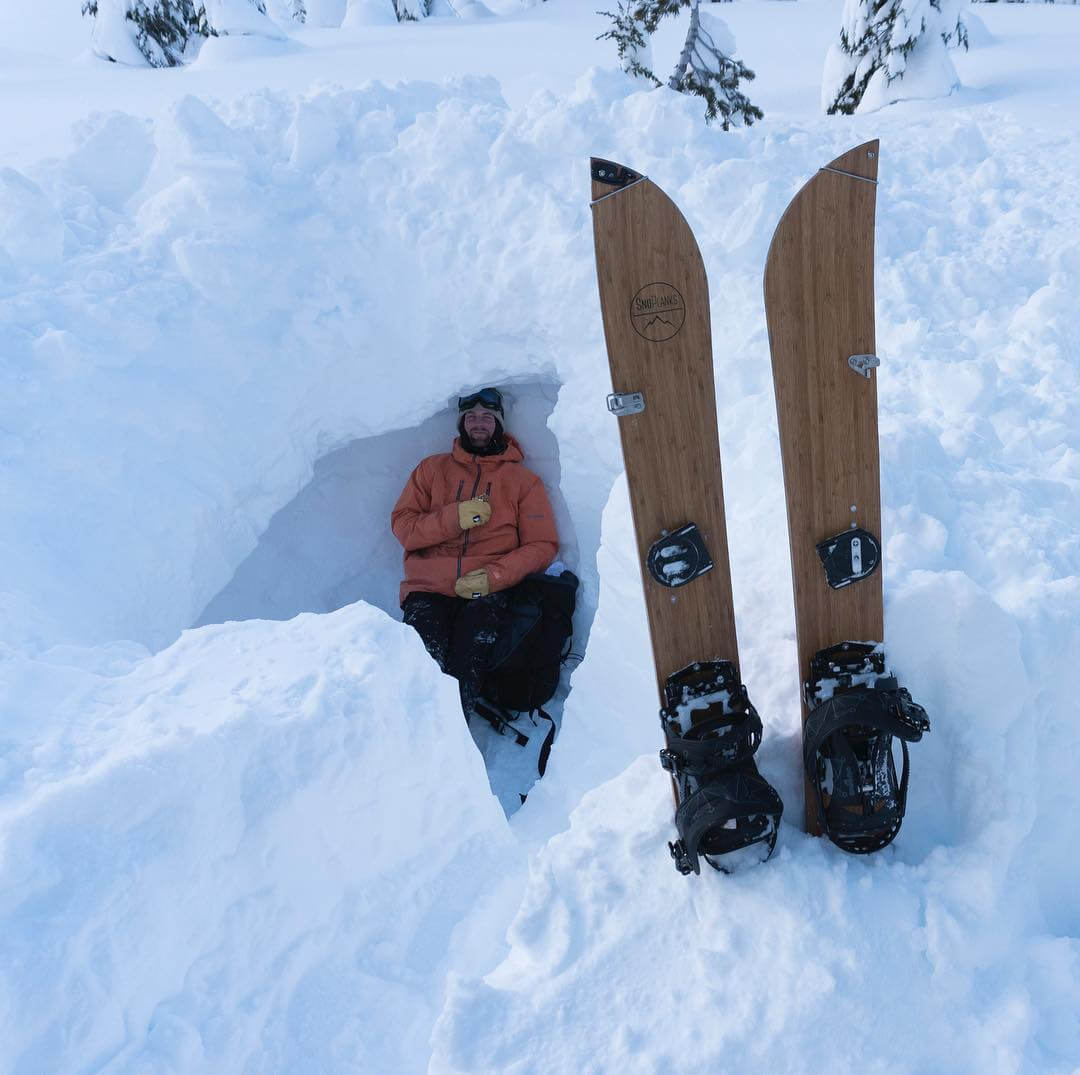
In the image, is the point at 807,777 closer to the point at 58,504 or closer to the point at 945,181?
the point at 58,504

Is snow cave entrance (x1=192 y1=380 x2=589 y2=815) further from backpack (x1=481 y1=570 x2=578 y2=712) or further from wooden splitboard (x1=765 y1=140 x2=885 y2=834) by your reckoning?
wooden splitboard (x1=765 y1=140 x2=885 y2=834)

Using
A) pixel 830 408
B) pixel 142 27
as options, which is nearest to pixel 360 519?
pixel 830 408

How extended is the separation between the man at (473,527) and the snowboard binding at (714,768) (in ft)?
7.61

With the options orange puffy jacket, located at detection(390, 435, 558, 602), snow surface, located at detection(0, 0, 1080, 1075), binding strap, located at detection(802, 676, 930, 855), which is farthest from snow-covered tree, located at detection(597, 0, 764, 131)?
binding strap, located at detection(802, 676, 930, 855)

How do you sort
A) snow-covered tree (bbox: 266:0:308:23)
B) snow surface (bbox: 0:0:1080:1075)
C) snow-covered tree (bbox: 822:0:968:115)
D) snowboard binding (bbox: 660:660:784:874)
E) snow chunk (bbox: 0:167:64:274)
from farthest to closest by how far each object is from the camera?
snow-covered tree (bbox: 266:0:308:23) → snow-covered tree (bbox: 822:0:968:115) → snow chunk (bbox: 0:167:64:274) → snowboard binding (bbox: 660:660:784:874) → snow surface (bbox: 0:0:1080:1075)

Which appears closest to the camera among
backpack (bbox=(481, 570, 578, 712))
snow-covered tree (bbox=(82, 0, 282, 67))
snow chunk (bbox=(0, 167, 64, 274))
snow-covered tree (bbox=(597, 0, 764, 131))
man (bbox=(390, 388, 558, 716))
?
snow chunk (bbox=(0, 167, 64, 274))

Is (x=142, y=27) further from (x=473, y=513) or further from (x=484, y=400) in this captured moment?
(x=473, y=513)

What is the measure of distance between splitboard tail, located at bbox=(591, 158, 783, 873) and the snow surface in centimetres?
23

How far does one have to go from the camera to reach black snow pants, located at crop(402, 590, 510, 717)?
13.8 ft

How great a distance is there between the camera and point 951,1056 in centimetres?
154

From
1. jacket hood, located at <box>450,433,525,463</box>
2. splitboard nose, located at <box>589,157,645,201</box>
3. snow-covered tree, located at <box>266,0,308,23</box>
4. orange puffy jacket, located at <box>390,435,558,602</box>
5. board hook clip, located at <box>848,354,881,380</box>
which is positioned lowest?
orange puffy jacket, located at <box>390,435,558,602</box>

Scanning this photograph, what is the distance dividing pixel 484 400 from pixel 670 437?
9.15 ft

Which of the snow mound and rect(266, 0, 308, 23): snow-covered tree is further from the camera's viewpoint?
rect(266, 0, 308, 23): snow-covered tree

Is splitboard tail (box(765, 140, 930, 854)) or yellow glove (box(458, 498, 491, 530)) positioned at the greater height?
splitboard tail (box(765, 140, 930, 854))
